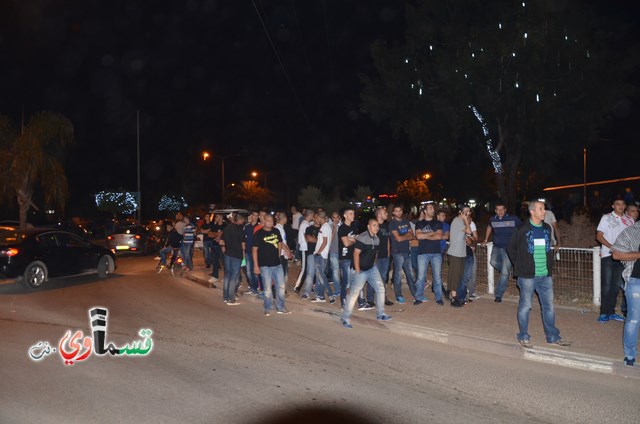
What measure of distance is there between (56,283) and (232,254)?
6.09m

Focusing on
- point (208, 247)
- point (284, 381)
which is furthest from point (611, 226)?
point (208, 247)

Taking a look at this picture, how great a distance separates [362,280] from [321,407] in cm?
380

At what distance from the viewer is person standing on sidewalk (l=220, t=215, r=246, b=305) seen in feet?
38.8

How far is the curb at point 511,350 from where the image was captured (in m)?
7.01

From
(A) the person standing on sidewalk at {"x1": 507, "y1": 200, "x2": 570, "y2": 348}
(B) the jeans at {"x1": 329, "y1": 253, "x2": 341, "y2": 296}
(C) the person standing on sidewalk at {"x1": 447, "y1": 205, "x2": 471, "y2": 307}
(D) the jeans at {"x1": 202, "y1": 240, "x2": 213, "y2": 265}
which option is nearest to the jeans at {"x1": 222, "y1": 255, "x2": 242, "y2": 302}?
(B) the jeans at {"x1": 329, "y1": 253, "x2": 341, "y2": 296}

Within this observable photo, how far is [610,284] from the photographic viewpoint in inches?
363

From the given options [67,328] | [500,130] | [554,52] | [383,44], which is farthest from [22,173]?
[554,52]

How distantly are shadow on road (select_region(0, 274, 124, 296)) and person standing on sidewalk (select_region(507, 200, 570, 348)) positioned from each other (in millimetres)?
10712

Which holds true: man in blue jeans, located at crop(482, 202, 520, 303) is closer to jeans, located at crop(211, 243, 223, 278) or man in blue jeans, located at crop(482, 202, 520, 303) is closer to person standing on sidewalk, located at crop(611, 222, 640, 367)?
person standing on sidewalk, located at crop(611, 222, 640, 367)

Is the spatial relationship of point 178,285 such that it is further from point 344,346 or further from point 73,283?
point 344,346

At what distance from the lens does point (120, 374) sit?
666 centimetres

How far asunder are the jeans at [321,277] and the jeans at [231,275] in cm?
158

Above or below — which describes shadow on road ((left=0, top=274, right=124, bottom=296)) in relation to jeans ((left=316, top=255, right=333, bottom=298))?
below

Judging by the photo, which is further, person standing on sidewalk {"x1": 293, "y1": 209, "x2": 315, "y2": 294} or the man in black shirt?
person standing on sidewalk {"x1": 293, "y1": 209, "x2": 315, "y2": 294}
